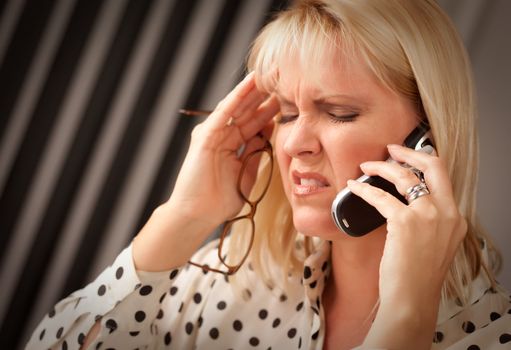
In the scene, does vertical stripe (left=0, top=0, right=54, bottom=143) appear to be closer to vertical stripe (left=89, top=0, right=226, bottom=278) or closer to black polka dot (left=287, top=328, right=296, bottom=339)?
vertical stripe (left=89, top=0, right=226, bottom=278)

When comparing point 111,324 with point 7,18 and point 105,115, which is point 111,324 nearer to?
point 105,115

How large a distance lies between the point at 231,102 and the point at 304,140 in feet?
0.92

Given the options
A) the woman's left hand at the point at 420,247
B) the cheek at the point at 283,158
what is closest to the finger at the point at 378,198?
the woman's left hand at the point at 420,247

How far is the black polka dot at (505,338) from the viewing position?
1.03 meters

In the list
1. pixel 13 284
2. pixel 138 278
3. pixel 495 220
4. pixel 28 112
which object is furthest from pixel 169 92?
pixel 495 220

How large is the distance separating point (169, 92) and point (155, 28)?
167 mm

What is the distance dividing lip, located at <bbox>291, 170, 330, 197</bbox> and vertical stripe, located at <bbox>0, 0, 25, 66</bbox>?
70 cm

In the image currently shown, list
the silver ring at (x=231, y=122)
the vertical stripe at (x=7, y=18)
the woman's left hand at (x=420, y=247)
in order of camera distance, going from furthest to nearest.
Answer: the silver ring at (x=231, y=122)
the vertical stripe at (x=7, y=18)
the woman's left hand at (x=420, y=247)

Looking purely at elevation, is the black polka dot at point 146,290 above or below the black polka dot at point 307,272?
below

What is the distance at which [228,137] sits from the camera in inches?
54.1

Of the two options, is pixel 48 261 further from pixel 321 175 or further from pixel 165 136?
pixel 321 175

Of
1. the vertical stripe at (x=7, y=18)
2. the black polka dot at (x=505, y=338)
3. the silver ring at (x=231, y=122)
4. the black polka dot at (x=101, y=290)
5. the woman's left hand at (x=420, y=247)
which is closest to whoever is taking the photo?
the woman's left hand at (x=420, y=247)

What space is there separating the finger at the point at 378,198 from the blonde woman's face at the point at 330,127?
0.27 feet

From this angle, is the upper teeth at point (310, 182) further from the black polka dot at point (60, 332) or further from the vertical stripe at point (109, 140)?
the black polka dot at point (60, 332)
